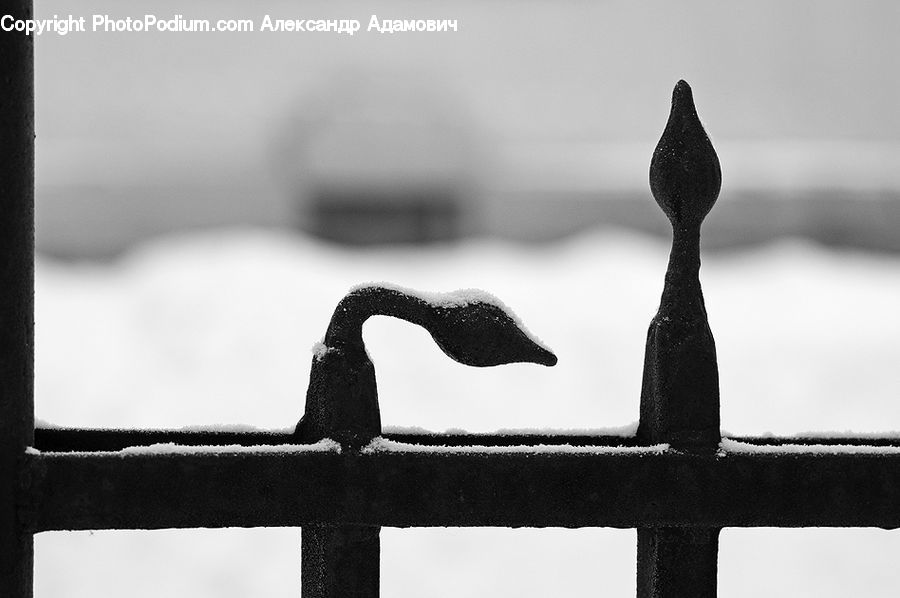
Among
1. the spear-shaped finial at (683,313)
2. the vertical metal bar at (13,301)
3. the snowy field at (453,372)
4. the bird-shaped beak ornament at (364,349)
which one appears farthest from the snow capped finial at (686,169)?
the snowy field at (453,372)

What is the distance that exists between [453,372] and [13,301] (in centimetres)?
177

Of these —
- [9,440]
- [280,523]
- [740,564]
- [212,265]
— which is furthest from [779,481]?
[212,265]

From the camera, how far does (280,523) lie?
60 centimetres

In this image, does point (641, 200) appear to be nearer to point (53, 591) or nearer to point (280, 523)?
point (53, 591)

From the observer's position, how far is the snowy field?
1.79m

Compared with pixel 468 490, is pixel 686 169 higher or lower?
higher

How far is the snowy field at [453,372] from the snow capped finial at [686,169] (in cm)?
70

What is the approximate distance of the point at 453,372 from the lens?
7.59 feet

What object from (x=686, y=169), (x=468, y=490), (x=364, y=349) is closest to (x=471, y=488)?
(x=468, y=490)

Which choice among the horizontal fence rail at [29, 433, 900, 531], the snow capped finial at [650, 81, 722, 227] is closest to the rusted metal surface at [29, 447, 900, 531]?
the horizontal fence rail at [29, 433, 900, 531]

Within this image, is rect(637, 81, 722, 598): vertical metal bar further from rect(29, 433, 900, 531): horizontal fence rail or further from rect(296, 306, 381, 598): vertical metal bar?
rect(296, 306, 381, 598): vertical metal bar

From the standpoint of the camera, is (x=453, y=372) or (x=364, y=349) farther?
(x=453, y=372)

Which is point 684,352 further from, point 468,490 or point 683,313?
point 468,490

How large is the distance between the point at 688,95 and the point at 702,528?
0.27 m
